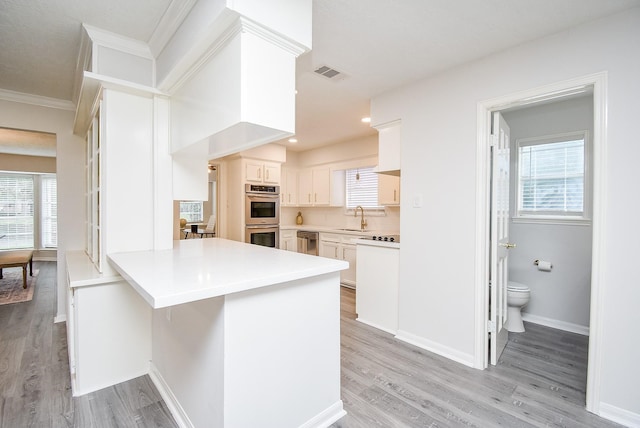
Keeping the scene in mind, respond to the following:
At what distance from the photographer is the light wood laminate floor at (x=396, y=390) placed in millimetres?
1742

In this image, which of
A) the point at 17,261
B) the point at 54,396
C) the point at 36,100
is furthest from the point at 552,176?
the point at 17,261

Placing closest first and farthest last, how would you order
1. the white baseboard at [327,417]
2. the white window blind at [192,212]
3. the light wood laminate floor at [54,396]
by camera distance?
1. the white baseboard at [327,417]
2. the light wood laminate floor at [54,396]
3. the white window blind at [192,212]

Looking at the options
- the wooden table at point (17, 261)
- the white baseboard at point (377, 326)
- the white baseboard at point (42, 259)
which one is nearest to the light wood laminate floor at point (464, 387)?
the white baseboard at point (377, 326)

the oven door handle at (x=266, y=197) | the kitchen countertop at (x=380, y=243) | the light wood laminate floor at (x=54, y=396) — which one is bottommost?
the light wood laminate floor at (x=54, y=396)

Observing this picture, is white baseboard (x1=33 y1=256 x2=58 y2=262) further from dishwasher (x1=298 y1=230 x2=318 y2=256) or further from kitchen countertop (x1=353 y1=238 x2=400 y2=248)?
kitchen countertop (x1=353 y1=238 x2=400 y2=248)

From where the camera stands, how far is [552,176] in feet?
10.4

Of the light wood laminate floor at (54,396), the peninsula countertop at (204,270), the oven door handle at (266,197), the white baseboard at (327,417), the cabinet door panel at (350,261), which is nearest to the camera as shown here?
the peninsula countertop at (204,270)

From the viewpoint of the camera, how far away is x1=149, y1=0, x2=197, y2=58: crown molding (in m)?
1.64

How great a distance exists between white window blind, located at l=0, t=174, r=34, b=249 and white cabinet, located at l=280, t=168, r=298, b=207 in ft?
19.7

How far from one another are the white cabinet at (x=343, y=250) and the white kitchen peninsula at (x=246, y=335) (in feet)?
8.87

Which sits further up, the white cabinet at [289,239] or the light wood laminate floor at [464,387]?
the white cabinet at [289,239]

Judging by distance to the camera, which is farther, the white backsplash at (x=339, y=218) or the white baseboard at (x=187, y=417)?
the white backsplash at (x=339, y=218)

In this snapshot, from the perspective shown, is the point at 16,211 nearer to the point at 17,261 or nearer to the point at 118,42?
the point at 17,261

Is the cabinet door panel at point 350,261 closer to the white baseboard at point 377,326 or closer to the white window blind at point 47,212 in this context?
the white baseboard at point 377,326
